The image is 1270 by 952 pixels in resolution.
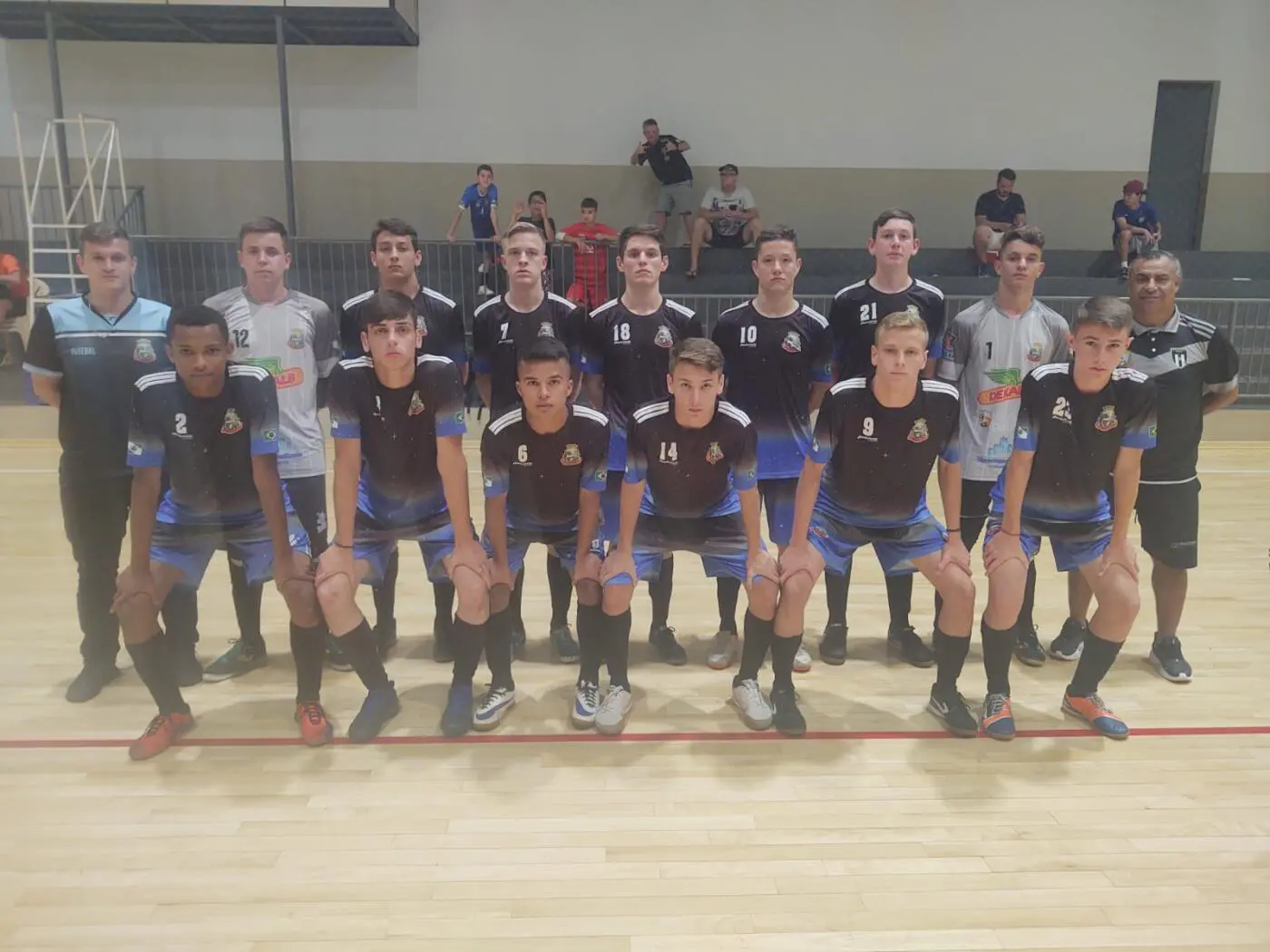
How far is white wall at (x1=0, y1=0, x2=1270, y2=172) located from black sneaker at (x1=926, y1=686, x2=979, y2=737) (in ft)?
32.4

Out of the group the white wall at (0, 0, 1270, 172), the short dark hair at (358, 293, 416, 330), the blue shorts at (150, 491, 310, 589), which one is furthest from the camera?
the white wall at (0, 0, 1270, 172)

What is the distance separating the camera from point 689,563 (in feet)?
18.9

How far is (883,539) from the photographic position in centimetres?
370

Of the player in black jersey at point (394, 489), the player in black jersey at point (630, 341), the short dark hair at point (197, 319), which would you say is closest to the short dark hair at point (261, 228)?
the short dark hair at point (197, 319)

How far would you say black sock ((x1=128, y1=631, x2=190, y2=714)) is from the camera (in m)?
3.48

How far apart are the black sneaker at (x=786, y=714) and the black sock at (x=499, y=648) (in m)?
1.11

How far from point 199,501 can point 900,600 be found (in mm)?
3221

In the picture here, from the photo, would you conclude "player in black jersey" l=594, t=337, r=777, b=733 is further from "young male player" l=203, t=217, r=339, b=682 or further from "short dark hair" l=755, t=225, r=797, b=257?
"young male player" l=203, t=217, r=339, b=682

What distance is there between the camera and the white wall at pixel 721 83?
1157cm

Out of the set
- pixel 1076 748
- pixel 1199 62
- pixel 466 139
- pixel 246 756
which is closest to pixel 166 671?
pixel 246 756

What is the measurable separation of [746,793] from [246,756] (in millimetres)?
1916

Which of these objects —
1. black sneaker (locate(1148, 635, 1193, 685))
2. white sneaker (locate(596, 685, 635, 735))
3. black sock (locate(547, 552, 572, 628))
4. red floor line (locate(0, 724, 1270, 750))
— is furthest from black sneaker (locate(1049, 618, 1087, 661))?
black sock (locate(547, 552, 572, 628))

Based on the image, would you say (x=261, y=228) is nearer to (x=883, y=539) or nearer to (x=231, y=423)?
(x=231, y=423)

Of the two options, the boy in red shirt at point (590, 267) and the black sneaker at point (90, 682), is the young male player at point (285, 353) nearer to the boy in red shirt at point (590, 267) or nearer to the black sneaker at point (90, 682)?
the black sneaker at point (90, 682)
